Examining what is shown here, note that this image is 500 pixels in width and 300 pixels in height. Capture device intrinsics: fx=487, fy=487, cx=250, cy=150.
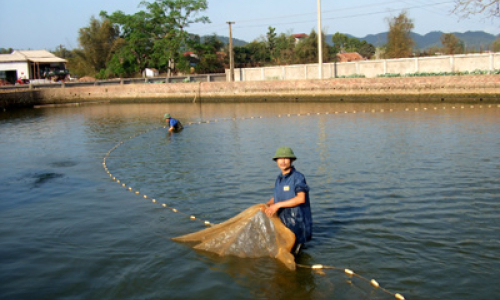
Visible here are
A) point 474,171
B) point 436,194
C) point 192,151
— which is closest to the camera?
point 436,194

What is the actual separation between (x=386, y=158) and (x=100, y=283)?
9.68m

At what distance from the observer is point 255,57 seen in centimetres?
7375

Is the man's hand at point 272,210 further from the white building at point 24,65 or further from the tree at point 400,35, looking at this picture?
the white building at point 24,65

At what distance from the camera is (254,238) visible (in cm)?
705

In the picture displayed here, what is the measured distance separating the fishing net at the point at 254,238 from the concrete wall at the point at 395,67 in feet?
110

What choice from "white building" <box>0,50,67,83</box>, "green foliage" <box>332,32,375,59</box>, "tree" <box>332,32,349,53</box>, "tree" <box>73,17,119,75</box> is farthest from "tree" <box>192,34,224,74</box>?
"tree" <box>332,32,349,53</box>

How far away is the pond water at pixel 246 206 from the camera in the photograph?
6.58m

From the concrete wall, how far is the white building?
32.5 meters

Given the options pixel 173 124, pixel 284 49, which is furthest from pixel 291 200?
pixel 284 49

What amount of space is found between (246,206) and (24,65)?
205ft

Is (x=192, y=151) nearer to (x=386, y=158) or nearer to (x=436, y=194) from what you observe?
(x=386, y=158)

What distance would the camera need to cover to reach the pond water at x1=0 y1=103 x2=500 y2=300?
6582mm

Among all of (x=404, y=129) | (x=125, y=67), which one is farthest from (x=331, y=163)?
(x=125, y=67)

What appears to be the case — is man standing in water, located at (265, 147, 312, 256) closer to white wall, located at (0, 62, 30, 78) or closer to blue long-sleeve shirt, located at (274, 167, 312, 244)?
blue long-sleeve shirt, located at (274, 167, 312, 244)
